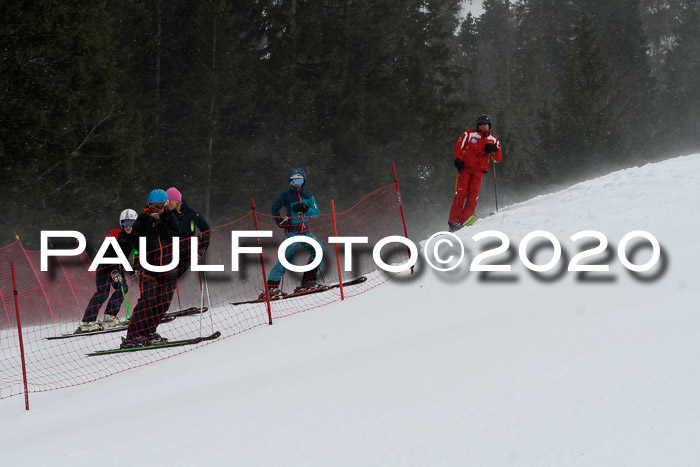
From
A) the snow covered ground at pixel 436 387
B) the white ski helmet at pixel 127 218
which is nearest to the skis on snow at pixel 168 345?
the snow covered ground at pixel 436 387

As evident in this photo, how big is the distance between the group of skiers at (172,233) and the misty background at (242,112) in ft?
22.3

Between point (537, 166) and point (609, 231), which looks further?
point (537, 166)

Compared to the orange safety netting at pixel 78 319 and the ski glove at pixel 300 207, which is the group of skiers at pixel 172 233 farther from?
the orange safety netting at pixel 78 319

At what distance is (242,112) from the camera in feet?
79.1

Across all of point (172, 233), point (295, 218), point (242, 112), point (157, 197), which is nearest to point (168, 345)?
point (172, 233)

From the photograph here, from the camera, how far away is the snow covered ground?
377 centimetres

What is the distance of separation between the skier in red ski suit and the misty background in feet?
31.0

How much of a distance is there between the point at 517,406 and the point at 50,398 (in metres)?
4.69

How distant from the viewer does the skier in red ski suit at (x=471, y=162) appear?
11.0 meters

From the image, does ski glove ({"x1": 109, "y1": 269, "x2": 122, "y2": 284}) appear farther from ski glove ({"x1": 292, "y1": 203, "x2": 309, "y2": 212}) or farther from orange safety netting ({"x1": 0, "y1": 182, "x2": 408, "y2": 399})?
ski glove ({"x1": 292, "y1": 203, "x2": 309, "y2": 212})

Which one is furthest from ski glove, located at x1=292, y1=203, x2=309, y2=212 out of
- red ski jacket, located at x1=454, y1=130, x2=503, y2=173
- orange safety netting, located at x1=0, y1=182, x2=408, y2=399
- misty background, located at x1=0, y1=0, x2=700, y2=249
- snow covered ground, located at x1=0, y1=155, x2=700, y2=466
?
misty background, located at x1=0, y1=0, x2=700, y2=249

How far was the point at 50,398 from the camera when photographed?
6547mm

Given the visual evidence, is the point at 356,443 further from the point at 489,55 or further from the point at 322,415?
the point at 489,55

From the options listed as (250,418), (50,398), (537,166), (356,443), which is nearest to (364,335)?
(250,418)
